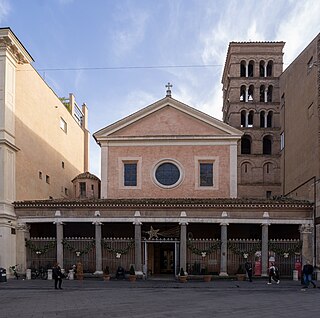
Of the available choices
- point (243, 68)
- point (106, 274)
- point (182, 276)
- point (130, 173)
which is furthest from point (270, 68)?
point (106, 274)

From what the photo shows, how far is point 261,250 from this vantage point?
3080cm

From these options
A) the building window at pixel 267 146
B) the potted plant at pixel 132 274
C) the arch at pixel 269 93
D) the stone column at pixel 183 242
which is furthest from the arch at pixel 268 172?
the potted plant at pixel 132 274

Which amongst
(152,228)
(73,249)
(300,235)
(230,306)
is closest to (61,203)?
(73,249)

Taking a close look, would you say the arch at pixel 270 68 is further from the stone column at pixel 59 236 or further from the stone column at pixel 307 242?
the stone column at pixel 59 236

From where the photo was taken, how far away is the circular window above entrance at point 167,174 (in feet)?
116

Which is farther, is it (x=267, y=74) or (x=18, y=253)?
(x=267, y=74)

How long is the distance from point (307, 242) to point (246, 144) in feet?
83.8

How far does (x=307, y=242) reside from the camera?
30672 millimetres

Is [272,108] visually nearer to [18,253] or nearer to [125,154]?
[125,154]

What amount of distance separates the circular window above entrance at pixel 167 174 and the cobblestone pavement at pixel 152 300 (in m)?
8.46

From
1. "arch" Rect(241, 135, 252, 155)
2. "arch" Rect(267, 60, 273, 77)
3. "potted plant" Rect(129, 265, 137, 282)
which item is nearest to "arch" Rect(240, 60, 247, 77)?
"arch" Rect(267, 60, 273, 77)

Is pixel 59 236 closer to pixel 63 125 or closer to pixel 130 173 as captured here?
pixel 130 173

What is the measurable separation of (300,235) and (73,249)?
44.8 feet

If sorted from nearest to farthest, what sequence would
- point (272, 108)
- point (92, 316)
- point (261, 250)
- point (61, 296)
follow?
point (92, 316)
point (61, 296)
point (261, 250)
point (272, 108)
